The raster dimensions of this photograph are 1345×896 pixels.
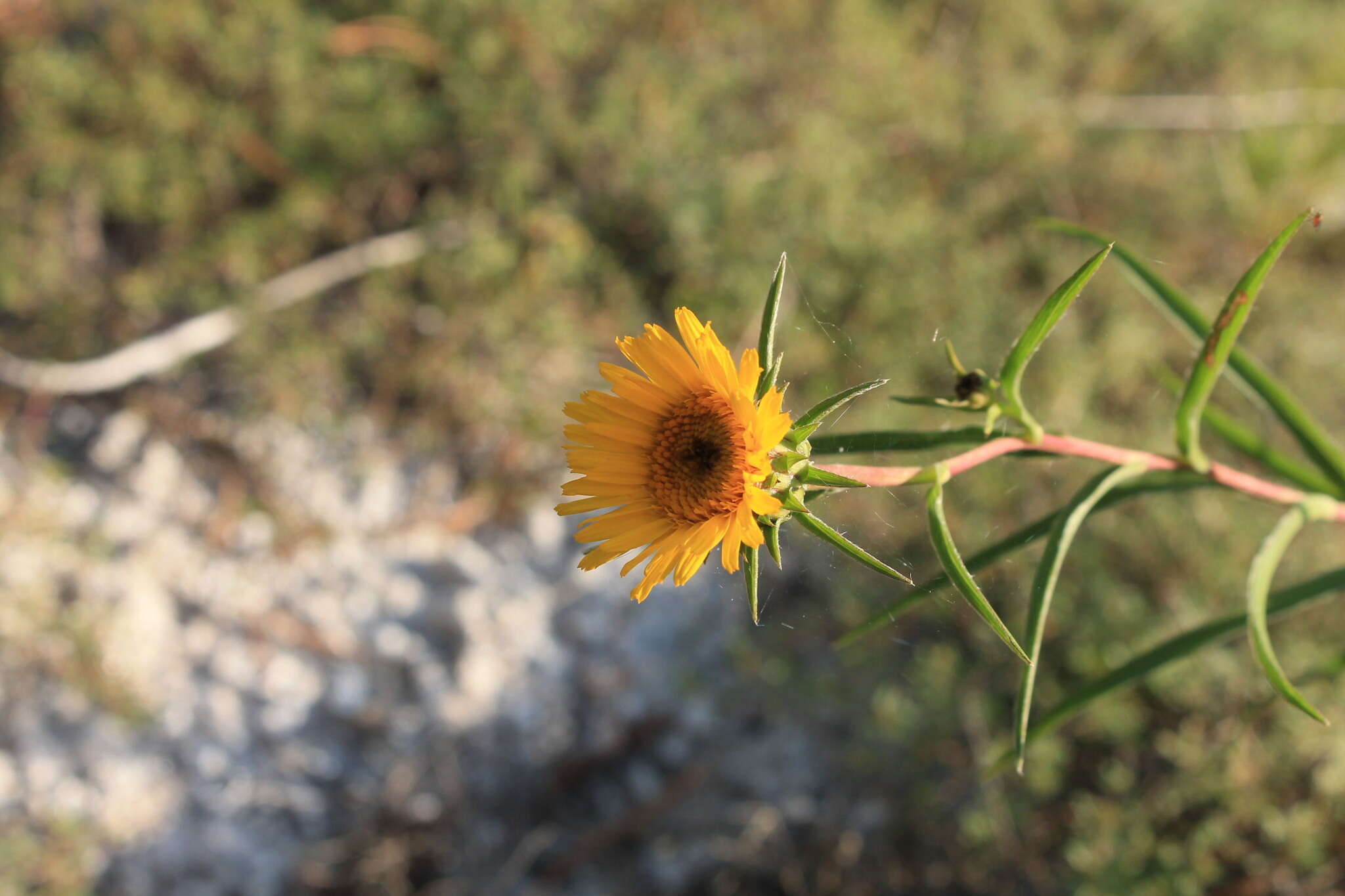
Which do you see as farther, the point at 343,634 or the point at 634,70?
the point at 634,70

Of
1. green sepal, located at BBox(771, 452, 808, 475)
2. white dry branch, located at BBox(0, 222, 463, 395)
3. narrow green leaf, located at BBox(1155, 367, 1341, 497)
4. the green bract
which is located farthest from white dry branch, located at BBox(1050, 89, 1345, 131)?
green sepal, located at BBox(771, 452, 808, 475)

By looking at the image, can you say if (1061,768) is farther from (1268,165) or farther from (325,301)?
(325,301)

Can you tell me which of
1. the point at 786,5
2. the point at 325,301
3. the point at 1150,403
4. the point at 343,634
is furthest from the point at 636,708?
the point at 786,5

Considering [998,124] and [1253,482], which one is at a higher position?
[998,124]

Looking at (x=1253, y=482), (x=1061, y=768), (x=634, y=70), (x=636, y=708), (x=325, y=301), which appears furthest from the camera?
(x=634, y=70)

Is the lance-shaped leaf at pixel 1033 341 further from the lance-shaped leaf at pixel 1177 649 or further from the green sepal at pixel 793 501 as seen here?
the lance-shaped leaf at pixel 1177 649

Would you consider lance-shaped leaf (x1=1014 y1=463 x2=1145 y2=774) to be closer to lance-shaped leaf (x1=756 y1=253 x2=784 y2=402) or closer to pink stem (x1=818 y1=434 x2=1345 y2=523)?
pink stem (x1=818 y1=434 x2=1345 y2=523)

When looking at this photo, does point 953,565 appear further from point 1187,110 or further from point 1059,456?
point 1187,110
